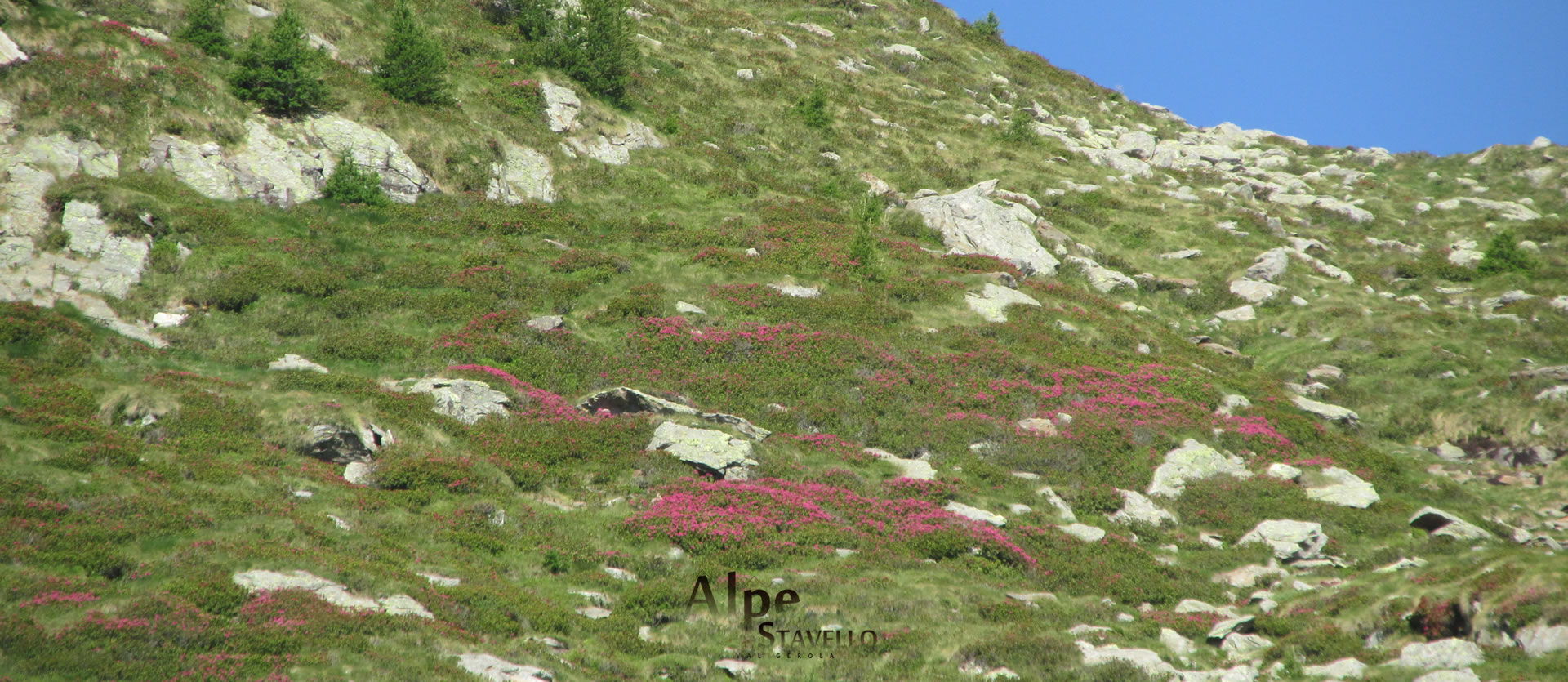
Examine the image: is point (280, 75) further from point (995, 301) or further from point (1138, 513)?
point (1138, 513)

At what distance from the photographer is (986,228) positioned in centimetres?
4428

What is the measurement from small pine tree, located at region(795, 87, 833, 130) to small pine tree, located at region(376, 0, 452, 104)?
23.1 metres

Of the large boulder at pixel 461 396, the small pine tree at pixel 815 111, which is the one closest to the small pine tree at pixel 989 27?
the small pine tree at pixel 815 111

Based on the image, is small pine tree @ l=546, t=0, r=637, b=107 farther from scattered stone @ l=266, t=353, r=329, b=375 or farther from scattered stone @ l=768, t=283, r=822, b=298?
scattered stone @ l=266, t=353, r=329, b=375

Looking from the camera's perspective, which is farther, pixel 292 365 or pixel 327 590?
pixel 292 365

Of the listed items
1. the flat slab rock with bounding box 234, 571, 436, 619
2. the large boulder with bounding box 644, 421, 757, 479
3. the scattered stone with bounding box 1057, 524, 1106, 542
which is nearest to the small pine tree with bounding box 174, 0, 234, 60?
the large boulder with bounding box 644, 421, 757, 479

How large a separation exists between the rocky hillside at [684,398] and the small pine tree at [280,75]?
0.49 m

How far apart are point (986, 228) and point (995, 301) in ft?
28.2

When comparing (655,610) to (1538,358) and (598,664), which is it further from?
(1538,358)

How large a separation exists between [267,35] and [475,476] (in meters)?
27.3

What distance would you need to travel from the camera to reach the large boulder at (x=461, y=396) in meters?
23.7

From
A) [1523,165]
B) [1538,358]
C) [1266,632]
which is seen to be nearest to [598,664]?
[1266,632]

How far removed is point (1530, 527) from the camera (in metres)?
23.5

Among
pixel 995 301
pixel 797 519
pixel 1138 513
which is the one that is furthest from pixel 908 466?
pixel 995 301
